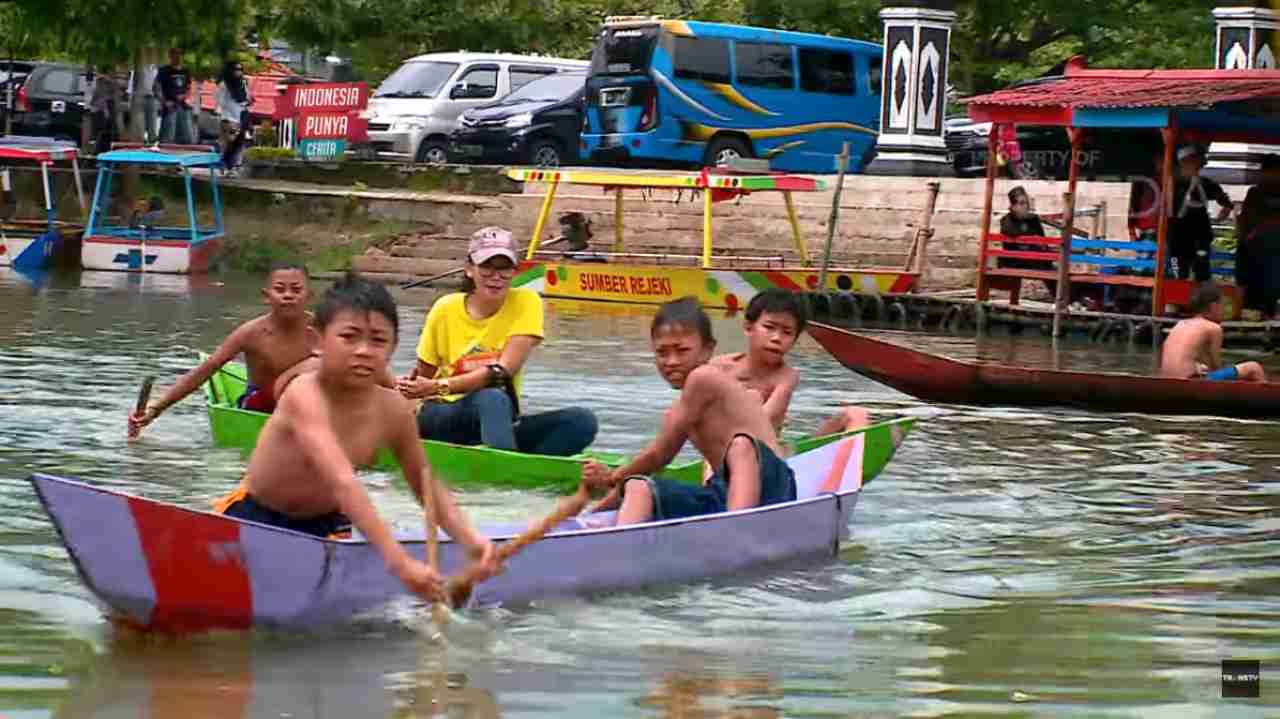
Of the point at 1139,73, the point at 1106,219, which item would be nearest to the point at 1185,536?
the point at 1139,73

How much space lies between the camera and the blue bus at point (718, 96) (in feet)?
89.9

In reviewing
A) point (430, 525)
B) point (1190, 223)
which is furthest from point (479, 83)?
point (430, 525)

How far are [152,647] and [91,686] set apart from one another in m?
0.38

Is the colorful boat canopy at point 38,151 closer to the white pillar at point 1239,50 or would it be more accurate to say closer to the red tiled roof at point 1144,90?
the red tiled roof at point 1144,90

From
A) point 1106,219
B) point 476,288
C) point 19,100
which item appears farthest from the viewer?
point 19,100

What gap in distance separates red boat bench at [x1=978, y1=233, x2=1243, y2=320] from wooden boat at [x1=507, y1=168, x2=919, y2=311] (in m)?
1.09

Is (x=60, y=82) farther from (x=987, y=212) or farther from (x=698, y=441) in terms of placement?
(x=698, y=441)

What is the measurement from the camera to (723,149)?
91.3 feet

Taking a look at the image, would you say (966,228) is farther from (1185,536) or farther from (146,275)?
(1185,536)

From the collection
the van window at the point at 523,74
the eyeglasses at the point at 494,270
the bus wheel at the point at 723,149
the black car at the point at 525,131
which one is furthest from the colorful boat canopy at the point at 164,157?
the eyeglasses at the point at 494,270

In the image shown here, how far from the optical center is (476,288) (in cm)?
1079

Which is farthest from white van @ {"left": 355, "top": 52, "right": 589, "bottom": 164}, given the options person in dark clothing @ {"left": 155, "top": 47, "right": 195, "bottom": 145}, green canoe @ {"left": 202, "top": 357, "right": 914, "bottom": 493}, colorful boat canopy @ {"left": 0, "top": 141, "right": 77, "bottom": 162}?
green canoe @ {"left": 202, "top": 357, "right": 914, "bottom": 493}

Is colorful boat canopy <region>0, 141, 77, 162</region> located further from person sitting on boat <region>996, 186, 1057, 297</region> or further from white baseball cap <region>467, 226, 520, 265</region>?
white baseball cap <region>467, 226, 520, 265</region>

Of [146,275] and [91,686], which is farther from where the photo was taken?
[146,275]
